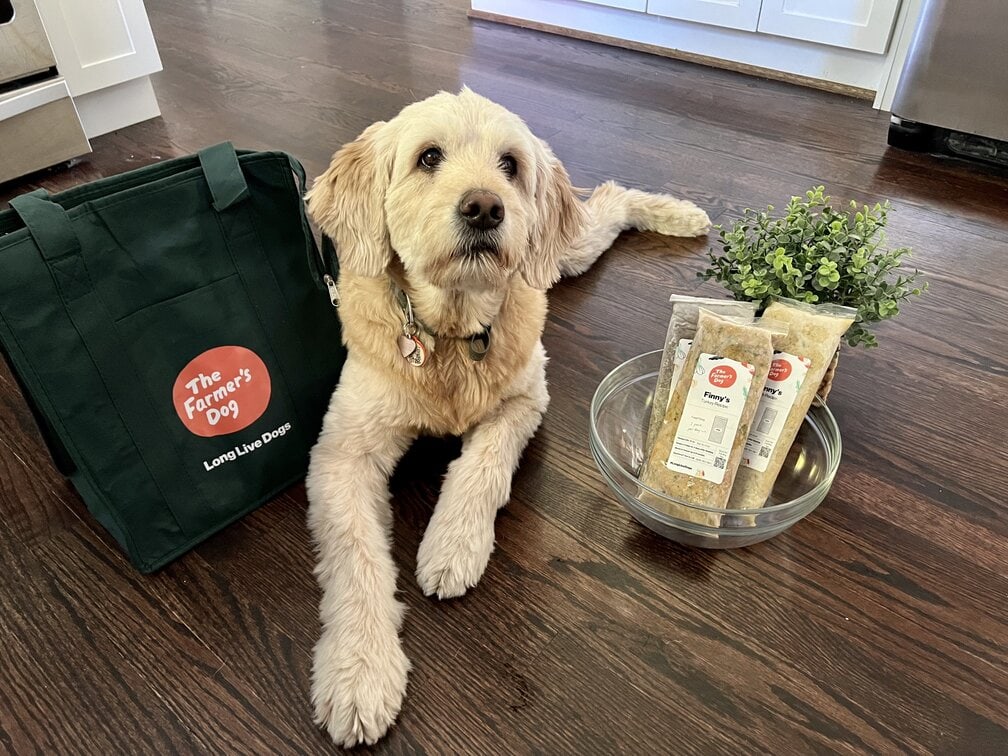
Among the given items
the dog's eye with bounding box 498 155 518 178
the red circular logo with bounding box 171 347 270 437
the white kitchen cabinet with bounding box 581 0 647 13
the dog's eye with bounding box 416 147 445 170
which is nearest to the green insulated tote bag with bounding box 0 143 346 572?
the red circular logo with bounding box 171 347 270 437

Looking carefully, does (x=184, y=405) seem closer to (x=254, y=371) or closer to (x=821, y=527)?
(x=254, y=371)

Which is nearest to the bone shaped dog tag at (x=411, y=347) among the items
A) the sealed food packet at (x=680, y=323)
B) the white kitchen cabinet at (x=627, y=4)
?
the sealed food packet at (x=680, y=323)

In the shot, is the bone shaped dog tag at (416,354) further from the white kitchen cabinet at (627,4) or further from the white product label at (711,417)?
the white kitchen cabinet at (627,4)

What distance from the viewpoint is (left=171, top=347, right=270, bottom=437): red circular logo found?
1.14 meters

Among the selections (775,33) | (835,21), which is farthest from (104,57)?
(835,21)

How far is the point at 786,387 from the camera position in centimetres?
113

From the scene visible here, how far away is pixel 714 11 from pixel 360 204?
7.62ft

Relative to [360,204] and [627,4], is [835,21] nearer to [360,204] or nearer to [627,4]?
[627,4]

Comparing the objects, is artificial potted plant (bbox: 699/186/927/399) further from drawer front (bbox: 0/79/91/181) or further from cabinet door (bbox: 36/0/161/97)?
cabinet door (bbox: 36/0/161/97)

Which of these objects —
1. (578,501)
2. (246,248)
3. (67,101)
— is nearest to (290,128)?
(67,101)

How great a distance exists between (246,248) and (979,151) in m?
2.24

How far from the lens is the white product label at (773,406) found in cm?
112

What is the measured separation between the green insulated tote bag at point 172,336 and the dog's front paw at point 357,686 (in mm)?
347

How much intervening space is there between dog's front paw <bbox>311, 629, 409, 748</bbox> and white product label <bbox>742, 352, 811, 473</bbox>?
609 mm
